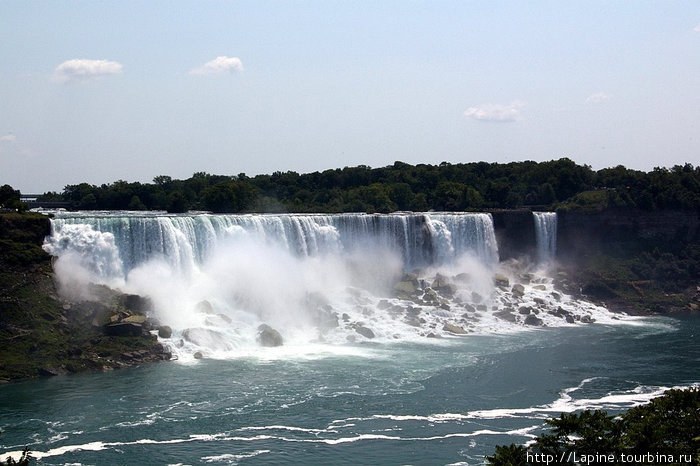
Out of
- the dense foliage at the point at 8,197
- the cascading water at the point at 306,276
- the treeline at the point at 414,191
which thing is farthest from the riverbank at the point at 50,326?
the treeline at the point at 414,191

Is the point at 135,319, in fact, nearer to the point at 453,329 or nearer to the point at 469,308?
the point at 453,329

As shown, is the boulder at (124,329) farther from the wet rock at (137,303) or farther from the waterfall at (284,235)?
the waterfall at (284,235)

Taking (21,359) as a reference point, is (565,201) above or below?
above

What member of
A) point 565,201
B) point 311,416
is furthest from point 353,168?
point 311,416

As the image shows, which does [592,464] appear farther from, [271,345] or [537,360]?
[271,345]

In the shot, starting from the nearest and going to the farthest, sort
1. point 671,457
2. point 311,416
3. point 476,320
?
point 671,457
point 311,416
point 476,320

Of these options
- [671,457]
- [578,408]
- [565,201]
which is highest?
[565,201]

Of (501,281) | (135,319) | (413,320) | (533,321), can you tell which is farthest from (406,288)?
(135,319)
